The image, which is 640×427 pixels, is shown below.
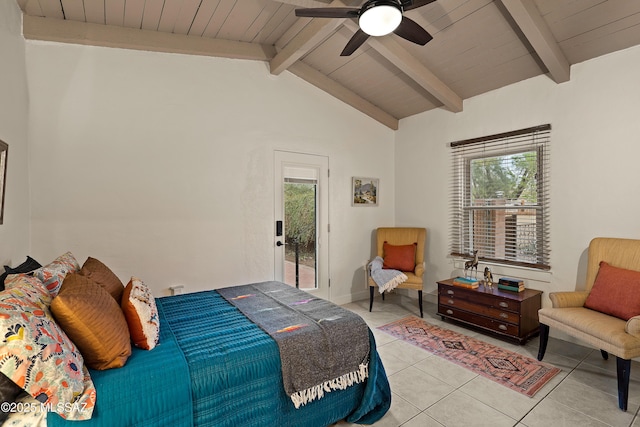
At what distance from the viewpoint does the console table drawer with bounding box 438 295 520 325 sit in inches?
125

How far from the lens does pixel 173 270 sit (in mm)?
3332

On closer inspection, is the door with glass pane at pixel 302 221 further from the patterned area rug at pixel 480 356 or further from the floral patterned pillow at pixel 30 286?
the floral patterned pillow at pixel 30 286

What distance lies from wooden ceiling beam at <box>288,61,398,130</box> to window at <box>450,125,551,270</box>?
1.13m

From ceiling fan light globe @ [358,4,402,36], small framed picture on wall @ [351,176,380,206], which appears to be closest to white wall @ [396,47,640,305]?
small framed picture on wall @ [351,176,380,206]

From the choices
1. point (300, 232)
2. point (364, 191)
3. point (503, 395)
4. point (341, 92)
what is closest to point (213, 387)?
point (503, 395)

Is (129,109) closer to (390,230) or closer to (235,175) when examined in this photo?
(235,175)

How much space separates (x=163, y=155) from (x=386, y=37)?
246 centimetres

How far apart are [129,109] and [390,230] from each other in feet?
11.2

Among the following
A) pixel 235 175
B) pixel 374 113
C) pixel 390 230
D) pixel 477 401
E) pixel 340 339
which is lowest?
pixel 477 401

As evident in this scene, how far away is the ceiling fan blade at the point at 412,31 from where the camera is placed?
2266 mm

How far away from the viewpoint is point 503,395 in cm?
236

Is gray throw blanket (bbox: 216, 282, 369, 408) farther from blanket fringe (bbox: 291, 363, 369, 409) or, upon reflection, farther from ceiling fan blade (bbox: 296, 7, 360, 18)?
ceiling fan blade (bbox: 296, 7, 360, 18)

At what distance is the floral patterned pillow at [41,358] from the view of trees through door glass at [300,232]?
111 inches

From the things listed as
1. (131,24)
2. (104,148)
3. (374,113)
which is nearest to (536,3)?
(374,113)
